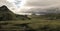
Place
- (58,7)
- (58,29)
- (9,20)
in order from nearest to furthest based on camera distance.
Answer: (58,29) < (9,20) < (58,7)

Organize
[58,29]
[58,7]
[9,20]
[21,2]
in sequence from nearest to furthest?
[58,29] → [9,20] → [58,7] → [21,2]

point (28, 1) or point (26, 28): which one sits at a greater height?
point (28, 1)

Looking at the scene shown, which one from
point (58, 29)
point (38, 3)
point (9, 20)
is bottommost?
point (58, 29)

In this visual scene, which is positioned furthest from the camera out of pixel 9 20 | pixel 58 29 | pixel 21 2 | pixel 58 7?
pixel 21 2

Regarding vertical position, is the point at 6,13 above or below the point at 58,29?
above

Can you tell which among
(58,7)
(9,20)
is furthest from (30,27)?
(58,7)

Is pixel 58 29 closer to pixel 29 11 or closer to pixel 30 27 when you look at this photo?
pixel 30 27

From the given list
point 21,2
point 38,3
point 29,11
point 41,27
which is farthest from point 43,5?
point 41,27

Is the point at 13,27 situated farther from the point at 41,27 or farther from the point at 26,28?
the point at 41,27

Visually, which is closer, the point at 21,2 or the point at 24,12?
the point at 24,12
